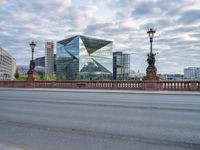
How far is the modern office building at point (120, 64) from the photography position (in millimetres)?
127306

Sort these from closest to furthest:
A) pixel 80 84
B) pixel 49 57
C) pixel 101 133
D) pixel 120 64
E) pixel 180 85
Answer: pixel 101 133 < pixel 180 85 < pixel 80 84 < pixel 120 64 < pixel 49 57

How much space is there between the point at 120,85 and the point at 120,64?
336 feet

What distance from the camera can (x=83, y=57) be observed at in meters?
123

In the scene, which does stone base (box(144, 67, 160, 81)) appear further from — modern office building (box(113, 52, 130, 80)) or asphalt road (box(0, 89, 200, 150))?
modern office building (box(113, 52, 130, 80))

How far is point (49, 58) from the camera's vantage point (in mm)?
156625

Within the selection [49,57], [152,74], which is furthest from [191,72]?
[49,57]

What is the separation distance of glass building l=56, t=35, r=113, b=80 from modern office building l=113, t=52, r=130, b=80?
3.14m

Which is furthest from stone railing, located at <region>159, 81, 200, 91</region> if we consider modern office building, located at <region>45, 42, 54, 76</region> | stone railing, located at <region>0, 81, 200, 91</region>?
modern office building, located at <region>45, 42, 54, 76</region>

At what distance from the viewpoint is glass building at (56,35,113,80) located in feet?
396

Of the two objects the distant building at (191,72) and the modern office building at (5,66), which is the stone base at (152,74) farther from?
the modern office building at (5,66)

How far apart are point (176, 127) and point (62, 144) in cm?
387

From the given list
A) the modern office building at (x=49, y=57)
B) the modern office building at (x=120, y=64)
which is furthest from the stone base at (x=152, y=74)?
the modern office building at (x=49, y=57)

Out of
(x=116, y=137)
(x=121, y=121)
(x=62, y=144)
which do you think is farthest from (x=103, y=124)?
(x=62, y=144)

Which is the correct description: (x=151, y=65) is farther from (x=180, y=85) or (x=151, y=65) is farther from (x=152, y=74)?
(x=180, y=85)
